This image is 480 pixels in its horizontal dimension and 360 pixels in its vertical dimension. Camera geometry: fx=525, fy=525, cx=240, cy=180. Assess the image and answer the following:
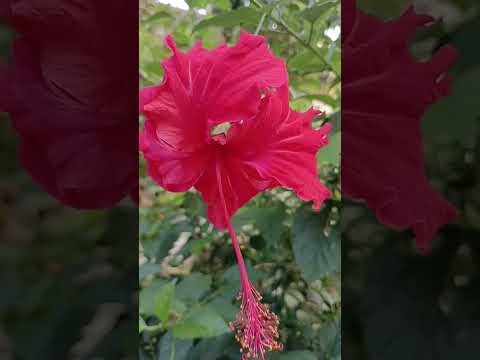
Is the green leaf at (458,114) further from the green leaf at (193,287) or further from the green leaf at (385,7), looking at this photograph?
the green leaf at (193,287)

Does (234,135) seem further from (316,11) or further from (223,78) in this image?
(316,11)

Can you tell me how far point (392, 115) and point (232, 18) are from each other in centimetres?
18

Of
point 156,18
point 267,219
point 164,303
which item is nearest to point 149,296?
point 164,303

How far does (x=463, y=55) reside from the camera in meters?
0.48

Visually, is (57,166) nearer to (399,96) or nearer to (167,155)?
(167,155)

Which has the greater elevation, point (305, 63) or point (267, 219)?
point (305, 63)

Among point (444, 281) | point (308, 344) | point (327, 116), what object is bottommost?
point (308, 344)

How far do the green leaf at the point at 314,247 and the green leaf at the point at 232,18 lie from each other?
196 mm

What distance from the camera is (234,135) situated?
1.51ft

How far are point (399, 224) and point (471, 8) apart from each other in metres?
0.20

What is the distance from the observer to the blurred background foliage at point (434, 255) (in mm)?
478

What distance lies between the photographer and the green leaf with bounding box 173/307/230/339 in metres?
0.50

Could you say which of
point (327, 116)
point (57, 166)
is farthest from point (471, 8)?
point (57, 166)

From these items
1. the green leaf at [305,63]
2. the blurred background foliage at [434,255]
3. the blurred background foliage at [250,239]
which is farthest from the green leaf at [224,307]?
the green leaf at [305,63]
